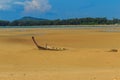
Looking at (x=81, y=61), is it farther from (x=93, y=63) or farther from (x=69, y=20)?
(x=69, y=20)

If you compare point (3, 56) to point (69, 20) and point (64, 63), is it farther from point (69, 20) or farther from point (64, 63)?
point (69, 20)

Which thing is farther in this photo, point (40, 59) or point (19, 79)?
point (40, 59)

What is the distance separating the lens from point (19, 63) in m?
15.9

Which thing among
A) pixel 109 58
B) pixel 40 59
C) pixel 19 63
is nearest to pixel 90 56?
pixel 109 58

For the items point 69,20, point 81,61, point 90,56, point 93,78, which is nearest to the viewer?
point 93,78

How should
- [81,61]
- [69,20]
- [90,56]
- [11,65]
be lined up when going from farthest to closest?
1. [69,20]
2. [90,56]
3. [81,61]
4. [11,65]

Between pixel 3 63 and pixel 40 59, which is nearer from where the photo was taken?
pixel 3 63

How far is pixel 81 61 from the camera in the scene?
16.2 metres

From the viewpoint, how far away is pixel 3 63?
52.2ft

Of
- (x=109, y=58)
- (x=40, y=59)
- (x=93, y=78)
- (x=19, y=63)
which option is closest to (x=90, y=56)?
(x=109, y=58)

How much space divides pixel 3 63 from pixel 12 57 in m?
2.04

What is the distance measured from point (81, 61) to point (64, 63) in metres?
0.93

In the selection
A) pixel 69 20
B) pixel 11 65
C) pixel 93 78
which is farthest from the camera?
pixel 69 20

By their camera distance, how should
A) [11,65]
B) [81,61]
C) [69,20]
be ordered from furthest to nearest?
[69,20], [81,61], [11,65]
